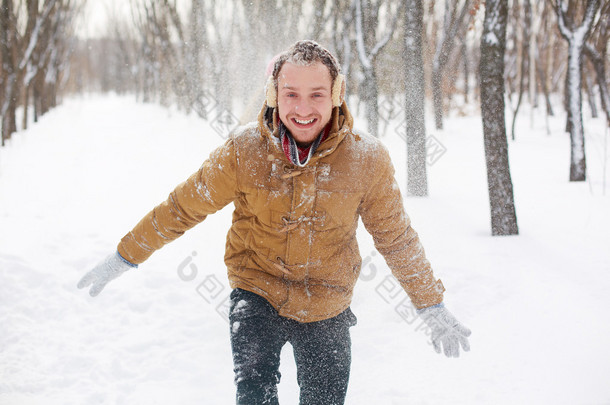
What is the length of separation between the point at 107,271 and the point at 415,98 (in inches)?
149

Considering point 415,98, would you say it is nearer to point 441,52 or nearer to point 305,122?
point 305,122

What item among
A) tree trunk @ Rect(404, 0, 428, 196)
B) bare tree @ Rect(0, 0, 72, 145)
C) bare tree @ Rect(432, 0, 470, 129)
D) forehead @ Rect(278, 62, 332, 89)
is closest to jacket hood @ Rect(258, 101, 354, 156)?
forehead @ Rect(278, 62, 332, 89)

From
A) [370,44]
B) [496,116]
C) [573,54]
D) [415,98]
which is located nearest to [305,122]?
[496,116]

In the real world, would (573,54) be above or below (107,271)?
above

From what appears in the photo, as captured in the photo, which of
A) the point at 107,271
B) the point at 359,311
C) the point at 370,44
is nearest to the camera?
the point at 107,271

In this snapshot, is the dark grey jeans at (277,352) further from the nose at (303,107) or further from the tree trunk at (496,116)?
Answer: the tree trunk at (496,116)

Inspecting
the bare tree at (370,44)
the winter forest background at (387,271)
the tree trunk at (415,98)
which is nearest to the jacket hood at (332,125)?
the winter forest background at (387,271)

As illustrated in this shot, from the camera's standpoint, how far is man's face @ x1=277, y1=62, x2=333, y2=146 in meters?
1.46

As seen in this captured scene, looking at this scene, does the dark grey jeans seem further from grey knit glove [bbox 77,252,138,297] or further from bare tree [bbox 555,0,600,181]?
bare tree [bbox 555,0,600,181]

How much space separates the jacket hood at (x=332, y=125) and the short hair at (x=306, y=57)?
0.10 metres

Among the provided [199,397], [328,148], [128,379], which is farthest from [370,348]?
[328,148]

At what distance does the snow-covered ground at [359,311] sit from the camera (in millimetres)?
2314

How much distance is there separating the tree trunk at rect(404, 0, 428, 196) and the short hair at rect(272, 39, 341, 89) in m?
3.38

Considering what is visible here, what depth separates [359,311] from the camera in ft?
9.91
